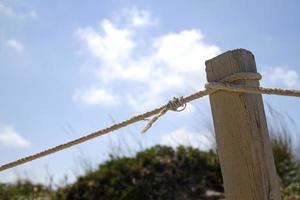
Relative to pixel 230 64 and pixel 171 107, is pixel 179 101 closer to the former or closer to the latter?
pixel 171 107

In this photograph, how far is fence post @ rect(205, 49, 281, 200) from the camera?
61.9 inches

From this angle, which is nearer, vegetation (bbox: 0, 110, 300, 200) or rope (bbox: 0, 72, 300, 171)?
rope (bbox: 0, 72, 300, 171)

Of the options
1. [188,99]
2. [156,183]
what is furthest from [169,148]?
[188,99]

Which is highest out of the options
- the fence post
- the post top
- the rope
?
the post top

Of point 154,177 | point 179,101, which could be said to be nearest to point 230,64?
point 179,101

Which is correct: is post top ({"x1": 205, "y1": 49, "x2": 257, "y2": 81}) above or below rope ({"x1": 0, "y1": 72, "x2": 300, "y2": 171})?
above

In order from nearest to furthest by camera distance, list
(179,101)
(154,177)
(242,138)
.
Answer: (242,138) < (179,101) < (154,177)

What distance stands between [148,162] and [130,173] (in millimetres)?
344

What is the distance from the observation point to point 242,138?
5.25 feet

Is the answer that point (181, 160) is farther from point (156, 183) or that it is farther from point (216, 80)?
point (216, 80)

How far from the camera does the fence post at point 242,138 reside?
1.57 metres

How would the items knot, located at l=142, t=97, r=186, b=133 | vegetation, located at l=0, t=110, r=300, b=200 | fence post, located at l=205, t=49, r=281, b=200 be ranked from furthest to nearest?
1. vegetation, located at l=0, t=110, r=300, b=200
2. knot, located at l=142, t=97, r=186, b=133
3. fence post, located at l=205, t=49, r=281, b=200

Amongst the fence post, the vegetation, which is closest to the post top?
the fence post

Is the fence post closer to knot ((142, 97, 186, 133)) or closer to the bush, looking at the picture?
knot ((142, 97, 186, 133))
